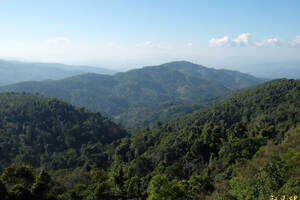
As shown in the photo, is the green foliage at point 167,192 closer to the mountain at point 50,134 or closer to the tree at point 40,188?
the tree at point 40,188

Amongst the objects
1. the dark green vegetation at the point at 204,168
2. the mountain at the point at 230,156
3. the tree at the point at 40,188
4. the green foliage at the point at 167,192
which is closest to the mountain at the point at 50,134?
the dark green vegetation at the point at 204,168

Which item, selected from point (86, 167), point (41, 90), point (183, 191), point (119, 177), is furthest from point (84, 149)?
point (41, 90)

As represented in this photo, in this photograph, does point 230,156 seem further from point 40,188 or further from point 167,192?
point 40,188

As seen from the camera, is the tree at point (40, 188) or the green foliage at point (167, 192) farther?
the tree at point (40, 188)

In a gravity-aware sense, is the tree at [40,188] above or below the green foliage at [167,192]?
below

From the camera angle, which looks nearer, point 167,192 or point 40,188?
point 167,192

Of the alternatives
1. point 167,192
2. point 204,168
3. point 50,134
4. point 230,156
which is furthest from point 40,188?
point 50,134
